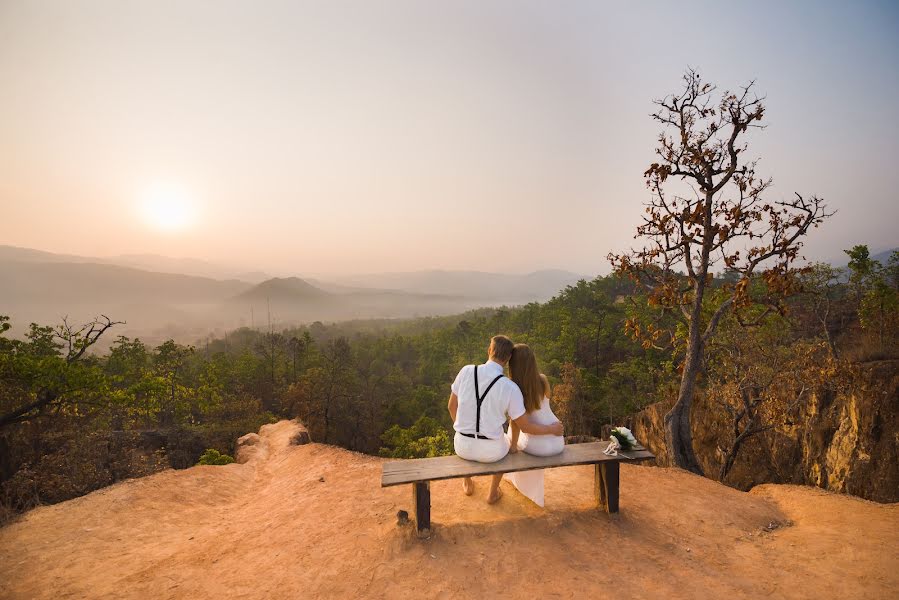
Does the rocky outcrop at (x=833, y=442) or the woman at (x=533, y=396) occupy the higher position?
the woman at (x=533, y=396)

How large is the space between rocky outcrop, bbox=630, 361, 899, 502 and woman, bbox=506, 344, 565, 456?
6264 mm

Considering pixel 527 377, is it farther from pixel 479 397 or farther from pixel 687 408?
pixel 687 408

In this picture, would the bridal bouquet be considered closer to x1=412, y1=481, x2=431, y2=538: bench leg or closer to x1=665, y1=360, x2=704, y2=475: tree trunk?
x1=412, y1=481, x2=431, y2=538: bench leg

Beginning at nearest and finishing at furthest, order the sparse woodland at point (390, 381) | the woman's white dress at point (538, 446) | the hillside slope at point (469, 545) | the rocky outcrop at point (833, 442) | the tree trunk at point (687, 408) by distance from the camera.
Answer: the hillside slope at point (469, 545) → the woman's white dress at point (538, 446) → the rocky outcrop at point (833, 442) → the tree trunk at point (687, 408) → the sparse woodland at point (390, 381)

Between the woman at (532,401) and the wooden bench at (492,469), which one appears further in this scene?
the woman at (532,401)

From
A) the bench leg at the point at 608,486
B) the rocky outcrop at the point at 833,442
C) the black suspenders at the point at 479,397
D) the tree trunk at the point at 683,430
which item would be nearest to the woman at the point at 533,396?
the black suspenders at the point at 479,397

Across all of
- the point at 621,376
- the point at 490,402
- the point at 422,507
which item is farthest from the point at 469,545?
the point at 621,376

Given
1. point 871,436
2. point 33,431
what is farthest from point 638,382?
point 33,431

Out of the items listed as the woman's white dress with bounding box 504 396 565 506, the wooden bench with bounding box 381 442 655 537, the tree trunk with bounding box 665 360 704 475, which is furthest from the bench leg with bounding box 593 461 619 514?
the tree trunk with bounding box 665 360 704 475

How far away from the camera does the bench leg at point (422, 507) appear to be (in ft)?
15.6

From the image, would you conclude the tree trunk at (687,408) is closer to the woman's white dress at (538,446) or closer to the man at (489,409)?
the woman's white dress at (538,446)

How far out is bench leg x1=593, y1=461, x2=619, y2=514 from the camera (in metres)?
5.29

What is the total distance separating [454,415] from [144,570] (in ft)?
13.8

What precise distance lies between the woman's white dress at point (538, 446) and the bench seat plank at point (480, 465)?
0.29ft
